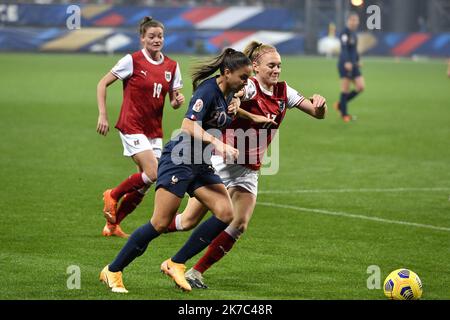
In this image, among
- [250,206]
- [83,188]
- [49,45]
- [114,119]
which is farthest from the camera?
[49,45]

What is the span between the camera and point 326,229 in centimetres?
1215

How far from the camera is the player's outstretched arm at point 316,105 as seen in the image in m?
9.48

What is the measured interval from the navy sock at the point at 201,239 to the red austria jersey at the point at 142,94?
10.5 ft

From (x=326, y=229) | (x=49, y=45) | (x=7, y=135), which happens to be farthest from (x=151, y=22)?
(x=49, y=45)

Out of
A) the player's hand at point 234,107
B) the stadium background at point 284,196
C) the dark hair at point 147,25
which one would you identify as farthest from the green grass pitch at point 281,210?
the dark hair at point 147,25

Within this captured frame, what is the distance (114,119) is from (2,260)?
14.8 m

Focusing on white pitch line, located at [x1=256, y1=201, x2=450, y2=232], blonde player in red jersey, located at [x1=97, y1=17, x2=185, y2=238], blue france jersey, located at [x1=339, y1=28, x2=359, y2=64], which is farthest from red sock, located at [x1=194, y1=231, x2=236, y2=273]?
blue france jersey, located at [x1=339, y1=28, x2=359, y2=64]

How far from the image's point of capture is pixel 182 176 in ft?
28.3

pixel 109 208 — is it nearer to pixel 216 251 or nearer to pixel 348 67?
pixel 216 251

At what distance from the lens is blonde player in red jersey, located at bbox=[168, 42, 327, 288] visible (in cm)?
930

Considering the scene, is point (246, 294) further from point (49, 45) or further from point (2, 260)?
point (49, 45)

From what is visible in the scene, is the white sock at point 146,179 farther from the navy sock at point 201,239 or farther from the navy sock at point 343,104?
the navy sock at point 343,104

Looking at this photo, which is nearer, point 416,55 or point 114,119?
point 114,119

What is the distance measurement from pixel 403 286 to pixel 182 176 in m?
2.03
